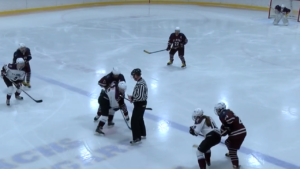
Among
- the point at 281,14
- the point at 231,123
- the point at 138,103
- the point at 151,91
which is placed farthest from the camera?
the point at 281,14

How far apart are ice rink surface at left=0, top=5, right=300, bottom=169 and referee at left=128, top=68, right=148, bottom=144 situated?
163 mm

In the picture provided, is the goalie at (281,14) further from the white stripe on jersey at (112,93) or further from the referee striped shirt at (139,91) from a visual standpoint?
the referee striped shirt at (139,91)

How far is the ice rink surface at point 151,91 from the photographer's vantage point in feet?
15.5

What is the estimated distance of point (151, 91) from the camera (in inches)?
283

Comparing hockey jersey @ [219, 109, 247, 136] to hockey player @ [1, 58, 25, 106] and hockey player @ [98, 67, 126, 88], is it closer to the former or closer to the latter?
hockey player @ [98, 67, 126, 88]

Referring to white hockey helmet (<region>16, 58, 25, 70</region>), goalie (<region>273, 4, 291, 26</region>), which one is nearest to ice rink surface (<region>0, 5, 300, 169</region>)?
white hockey helmet (<region>16, 58, 25, 70</region>)

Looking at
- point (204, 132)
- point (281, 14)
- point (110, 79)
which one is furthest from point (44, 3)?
point (204, 132)

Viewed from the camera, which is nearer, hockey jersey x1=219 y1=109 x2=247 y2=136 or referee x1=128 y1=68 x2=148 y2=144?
hockey jersey x1=219 y1=109 x2=247 y2=136

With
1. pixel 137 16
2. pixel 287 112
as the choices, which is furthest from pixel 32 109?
pixel 137 16

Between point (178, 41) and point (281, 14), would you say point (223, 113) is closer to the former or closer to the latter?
point (178, 41)

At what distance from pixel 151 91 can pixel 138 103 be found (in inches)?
89.4

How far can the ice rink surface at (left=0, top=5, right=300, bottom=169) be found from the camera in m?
4.73

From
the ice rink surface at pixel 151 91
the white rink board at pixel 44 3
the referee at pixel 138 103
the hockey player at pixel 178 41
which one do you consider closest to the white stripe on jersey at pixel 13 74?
the ice rink surface at pixel 151 91

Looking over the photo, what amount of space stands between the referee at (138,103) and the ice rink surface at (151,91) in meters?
0.16
